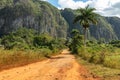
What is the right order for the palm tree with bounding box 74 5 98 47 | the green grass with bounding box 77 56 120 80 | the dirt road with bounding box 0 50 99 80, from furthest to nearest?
the palm tree with bounding box 74 5 98 47 → the green grass with bounding box 77 56 120 80 → the dirt road with bounding box 0 50 99 80

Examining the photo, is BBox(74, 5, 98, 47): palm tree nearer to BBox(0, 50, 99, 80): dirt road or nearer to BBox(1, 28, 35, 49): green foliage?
BBox(1, 28, 35, 49): green foliage

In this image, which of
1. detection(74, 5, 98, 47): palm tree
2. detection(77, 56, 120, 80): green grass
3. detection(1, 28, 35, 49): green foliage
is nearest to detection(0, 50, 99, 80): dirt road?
detection(77, 56, 120, 80): green grass

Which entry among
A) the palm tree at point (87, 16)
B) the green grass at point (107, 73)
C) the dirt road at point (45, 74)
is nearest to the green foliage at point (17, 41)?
the palm tree at point (87, 16)

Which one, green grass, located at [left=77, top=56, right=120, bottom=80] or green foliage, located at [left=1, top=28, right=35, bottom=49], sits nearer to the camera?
green grass, located at [left=77, top=56, right=120, bottom=80]

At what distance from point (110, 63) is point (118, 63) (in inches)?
44.4

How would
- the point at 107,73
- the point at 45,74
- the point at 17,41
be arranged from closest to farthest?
1. the point at 45,74
2. the point at 107,73
3. the point at 17,41

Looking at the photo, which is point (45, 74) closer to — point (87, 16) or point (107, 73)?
point (107, 73)

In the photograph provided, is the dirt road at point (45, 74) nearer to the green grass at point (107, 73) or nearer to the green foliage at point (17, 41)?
the green grass at point (107, 73)

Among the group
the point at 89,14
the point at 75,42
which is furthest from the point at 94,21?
the point at 75,42

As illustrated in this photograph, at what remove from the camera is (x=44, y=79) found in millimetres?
16031

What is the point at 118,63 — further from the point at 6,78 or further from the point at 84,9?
the point at 84,9

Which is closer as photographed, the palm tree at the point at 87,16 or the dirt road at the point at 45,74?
the dirt road at the point at 45,74

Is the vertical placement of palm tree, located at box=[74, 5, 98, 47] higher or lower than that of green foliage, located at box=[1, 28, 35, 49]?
higher

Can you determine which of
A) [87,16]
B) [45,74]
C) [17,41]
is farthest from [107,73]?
[17,41]
